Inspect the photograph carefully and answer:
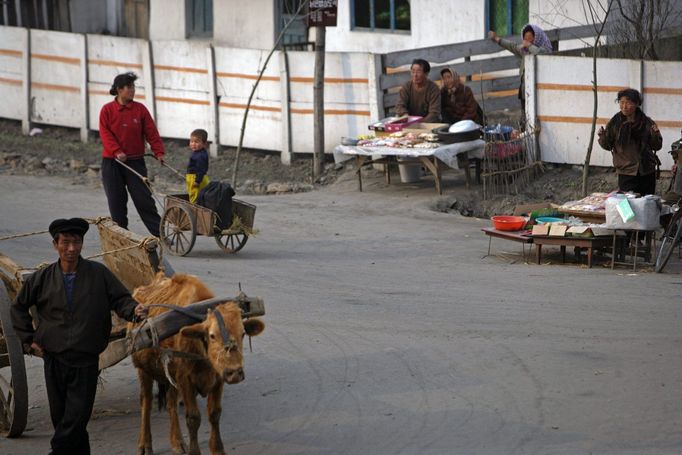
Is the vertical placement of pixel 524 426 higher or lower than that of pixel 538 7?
lower

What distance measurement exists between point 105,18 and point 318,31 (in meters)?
11.2

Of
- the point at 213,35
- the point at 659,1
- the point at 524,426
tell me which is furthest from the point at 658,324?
the point at 213,35

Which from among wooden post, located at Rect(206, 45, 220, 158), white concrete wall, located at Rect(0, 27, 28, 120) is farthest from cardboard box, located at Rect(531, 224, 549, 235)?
white concrete wall, located at Rect(0, 27, 28, 120)

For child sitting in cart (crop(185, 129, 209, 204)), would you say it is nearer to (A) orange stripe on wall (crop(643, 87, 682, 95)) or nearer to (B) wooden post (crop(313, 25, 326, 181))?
(B) wooden post (crop(313, 25, 326, 181))

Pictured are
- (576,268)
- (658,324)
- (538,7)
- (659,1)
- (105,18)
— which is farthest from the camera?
(105,18)

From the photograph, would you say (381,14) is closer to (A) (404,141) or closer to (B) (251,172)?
(B) (251,172)

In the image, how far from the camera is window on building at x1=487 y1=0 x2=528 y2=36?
21844 millimetres

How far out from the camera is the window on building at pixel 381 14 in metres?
23.5

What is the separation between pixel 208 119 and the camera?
21.6 metres

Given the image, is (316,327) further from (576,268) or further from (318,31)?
(318,31)

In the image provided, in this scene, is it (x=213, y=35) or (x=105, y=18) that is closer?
(x=213, y=35)

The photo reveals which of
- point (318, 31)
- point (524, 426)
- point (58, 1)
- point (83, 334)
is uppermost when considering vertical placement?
point (58, 1)

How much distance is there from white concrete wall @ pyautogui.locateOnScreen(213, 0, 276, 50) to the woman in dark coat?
13.0 meters

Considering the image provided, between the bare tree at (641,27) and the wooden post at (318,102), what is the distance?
16.4 ft
